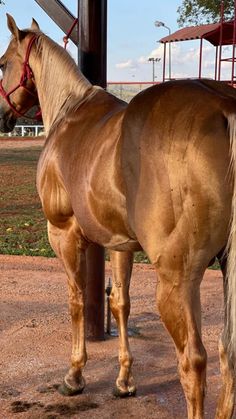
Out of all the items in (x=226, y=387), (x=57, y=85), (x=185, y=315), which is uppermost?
(x=57, y=85)

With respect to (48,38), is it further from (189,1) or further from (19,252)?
(189,1)

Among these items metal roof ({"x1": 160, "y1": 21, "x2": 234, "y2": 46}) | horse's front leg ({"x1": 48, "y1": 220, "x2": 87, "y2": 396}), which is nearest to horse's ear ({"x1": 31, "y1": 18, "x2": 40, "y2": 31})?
horse's front leg ({"x1": 48, "y1": 220, "x2": 87, "y2": 396})

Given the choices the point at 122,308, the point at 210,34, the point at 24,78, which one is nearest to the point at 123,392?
the point at 122,308

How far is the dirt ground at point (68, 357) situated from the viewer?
380 cm

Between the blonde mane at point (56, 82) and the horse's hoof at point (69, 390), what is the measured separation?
1.78m

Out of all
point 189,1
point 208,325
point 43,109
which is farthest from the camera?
point 189,1

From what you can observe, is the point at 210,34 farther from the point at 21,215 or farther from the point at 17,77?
the point at 17,77

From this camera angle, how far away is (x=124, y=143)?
110 inches

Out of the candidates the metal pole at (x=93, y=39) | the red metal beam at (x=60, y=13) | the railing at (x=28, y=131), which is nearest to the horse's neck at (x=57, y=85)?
the metal pole at (x=93, y=39)

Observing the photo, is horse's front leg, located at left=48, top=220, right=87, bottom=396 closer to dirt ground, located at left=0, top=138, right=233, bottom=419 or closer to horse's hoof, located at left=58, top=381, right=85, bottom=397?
horse's hoof, located at left=58, top=381, right=85, bottom=397

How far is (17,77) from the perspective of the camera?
168 inches

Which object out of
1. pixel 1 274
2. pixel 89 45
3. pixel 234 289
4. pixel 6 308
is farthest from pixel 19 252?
pixel 234 289

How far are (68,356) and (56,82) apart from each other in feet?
7.06

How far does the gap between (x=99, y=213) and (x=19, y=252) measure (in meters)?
5.22
